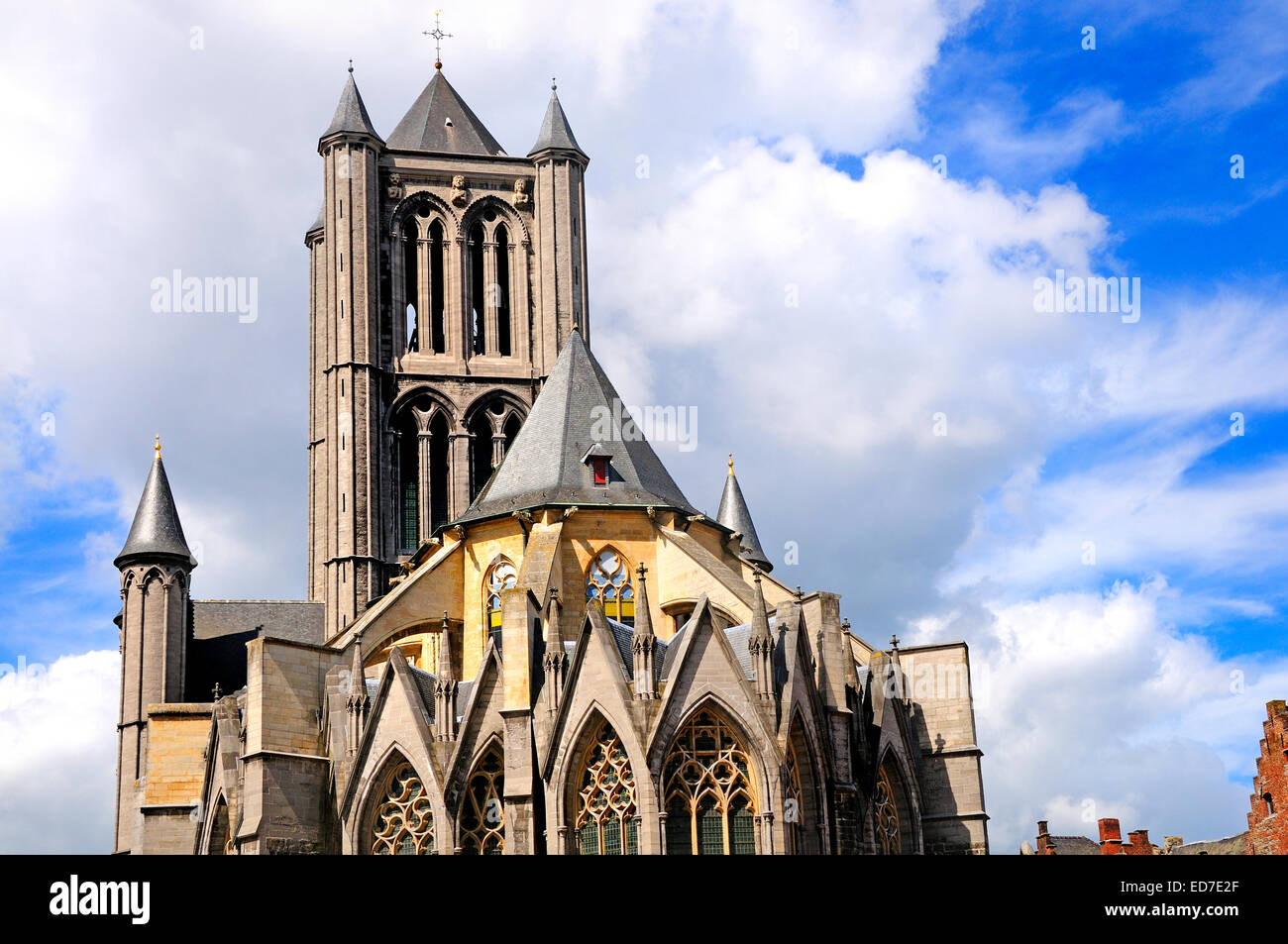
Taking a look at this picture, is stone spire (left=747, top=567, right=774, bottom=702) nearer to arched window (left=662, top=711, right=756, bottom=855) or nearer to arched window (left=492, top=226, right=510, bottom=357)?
arched window (left=662, top=711, right=756, bottom=855)

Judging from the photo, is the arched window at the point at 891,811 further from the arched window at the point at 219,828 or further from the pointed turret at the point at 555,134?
the pointed turret at the point at 555,134

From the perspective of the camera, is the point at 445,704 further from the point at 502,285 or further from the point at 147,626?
the point at 502,285

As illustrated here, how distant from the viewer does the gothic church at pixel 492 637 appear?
34344 mm

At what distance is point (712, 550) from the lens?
4606cm

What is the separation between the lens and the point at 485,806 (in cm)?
3647

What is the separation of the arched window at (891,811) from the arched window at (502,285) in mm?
32514

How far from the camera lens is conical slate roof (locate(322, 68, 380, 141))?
217 feet

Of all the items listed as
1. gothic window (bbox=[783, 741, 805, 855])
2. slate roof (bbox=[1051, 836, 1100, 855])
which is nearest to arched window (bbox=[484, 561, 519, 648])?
gothic window (bbox=[783, 741, 805, 855])

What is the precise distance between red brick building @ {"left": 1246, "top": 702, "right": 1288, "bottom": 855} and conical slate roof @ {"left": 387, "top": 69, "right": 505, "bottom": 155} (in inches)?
1600

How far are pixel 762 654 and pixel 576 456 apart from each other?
491 inches
